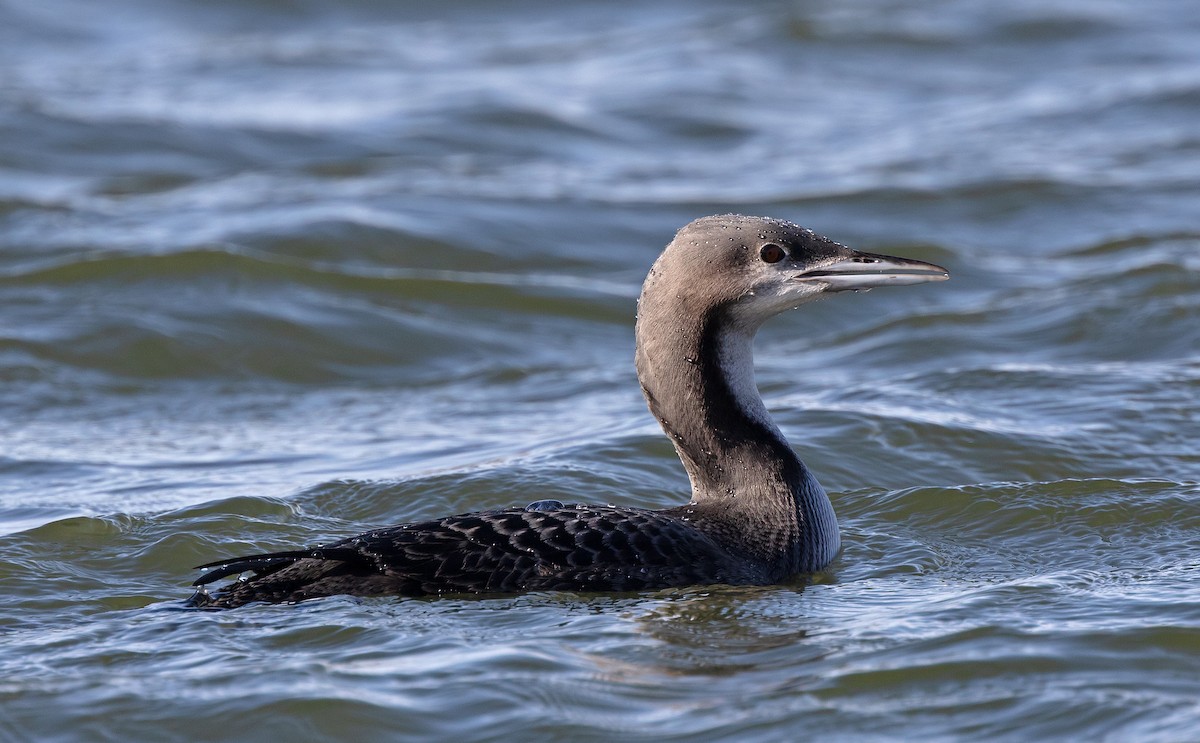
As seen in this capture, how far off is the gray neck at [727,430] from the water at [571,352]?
10.1 inches

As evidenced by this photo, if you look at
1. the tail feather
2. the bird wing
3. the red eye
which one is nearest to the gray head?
the red eye

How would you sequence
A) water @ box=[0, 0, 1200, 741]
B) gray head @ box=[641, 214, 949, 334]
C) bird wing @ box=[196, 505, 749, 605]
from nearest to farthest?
water @ box=[0, 0, 1200, 741]
bird wing @ box=[196, 505, 749, 605]
gray head @ box=[641, 214, 949, 334]

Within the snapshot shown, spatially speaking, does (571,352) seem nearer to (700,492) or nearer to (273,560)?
(700,492)

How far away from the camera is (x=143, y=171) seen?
45.3 ft

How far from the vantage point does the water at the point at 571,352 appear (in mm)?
5258

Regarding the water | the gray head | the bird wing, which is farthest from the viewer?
the gray head

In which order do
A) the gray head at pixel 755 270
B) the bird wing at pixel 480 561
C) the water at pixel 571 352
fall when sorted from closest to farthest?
1. the water at pixel 571 352
2. the bird wing at pixel 480 561
3. the gray head at pixel 755 270

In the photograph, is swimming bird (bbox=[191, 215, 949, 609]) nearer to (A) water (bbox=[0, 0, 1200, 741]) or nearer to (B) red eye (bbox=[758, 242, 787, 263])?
(B) red eye (bbox=[758, 242, 787, 263])

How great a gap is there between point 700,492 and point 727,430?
255 millimetres

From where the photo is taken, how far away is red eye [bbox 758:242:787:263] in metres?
6.17

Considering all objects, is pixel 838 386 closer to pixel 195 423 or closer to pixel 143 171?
pixel 195 423

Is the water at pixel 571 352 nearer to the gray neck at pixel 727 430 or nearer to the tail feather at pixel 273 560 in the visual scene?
the tail feather at pixel 273 560

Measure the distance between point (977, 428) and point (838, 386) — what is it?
47.3 inches

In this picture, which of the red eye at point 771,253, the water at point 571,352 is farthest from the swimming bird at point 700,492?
the water at point 571,352
